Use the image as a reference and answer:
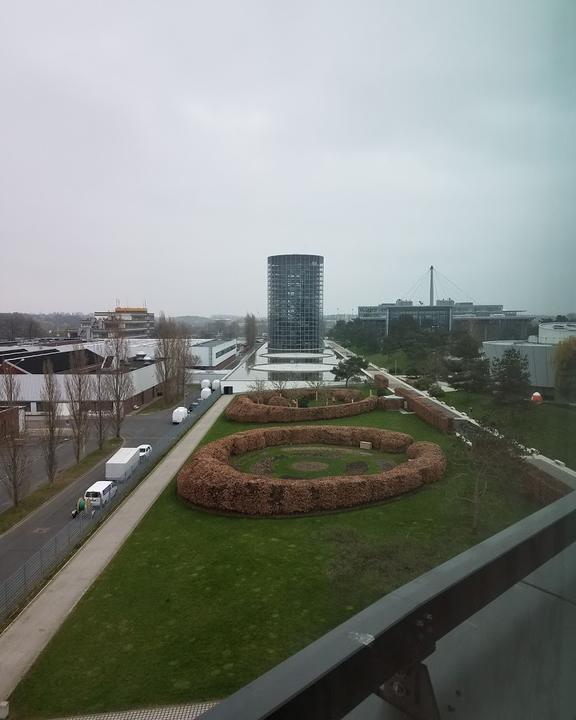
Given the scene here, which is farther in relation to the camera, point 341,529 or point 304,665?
point 341,529

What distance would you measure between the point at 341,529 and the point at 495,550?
399 centimetres

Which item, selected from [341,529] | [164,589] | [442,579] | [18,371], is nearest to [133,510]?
[164,589]

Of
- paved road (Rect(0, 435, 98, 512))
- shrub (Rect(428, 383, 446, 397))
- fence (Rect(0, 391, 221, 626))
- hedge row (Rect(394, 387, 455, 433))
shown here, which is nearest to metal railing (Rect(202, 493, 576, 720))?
fence (Rect(0, 391, 221, 626))

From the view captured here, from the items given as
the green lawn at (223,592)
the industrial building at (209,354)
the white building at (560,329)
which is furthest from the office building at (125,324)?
the white building at (560,329)

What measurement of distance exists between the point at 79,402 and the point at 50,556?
473cm

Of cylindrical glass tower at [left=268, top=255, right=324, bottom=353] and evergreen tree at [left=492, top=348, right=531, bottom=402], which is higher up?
cylindrical glass tower at [left=268, top=255, right=324, bottom=353]

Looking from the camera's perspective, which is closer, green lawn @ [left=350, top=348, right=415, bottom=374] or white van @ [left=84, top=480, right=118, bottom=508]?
white van @ [left=84, top=480, right=118, bottom=508]

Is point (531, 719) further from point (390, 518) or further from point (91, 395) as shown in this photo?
point (91, 395)

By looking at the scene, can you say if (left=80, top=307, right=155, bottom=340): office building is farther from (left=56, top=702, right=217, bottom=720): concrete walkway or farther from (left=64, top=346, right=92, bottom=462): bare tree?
(left=56, top=702, right=217, bottom=720): concrete walkway

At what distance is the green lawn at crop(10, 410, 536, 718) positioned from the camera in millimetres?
2805

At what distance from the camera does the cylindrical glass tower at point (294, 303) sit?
2852 centimetres

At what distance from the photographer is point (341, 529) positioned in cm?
479

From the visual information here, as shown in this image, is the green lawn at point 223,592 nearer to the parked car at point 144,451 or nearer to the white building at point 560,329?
the white building at point 560,329

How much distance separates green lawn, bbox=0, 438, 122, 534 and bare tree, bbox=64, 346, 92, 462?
23 cm
